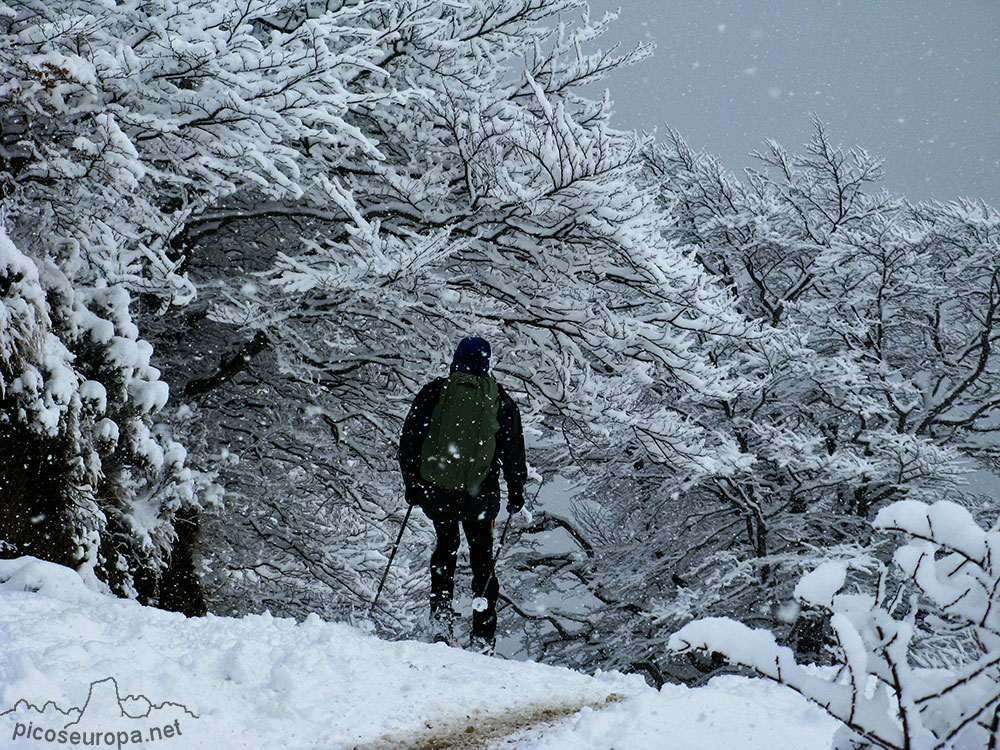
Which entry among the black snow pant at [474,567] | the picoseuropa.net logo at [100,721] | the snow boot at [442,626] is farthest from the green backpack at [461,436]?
the picoseuropa.net logo at [100,721]

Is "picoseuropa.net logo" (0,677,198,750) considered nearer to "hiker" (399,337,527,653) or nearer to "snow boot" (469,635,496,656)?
"hiker" (399,337,527,653)

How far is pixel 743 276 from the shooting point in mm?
11633

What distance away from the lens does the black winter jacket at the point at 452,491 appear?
4.47m

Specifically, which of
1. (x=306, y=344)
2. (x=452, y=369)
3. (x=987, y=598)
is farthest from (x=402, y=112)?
(x=987, y=598)

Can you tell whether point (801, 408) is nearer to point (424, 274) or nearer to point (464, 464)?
point (424, 274)

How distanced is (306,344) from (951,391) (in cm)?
845

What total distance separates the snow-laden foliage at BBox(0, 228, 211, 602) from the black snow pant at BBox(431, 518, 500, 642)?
1672mm

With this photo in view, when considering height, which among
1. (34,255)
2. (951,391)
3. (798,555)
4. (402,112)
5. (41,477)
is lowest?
(41,477)

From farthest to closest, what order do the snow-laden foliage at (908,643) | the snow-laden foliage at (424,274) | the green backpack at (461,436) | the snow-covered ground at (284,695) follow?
the snow-laden foliage at (424,274) < the green backpack at (461,436) < the snow-covered ground at (284,695) < the snow-laden foliage at (908,643)

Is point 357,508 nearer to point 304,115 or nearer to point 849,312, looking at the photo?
point 304,115

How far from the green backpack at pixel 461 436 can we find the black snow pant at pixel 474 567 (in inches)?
14.1

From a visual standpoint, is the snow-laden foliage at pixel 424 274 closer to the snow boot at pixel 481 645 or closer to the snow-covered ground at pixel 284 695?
the snow boot at pixel 481 645

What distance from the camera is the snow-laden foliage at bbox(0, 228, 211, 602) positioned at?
12.5 ft

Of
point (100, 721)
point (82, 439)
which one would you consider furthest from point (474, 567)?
point (100, 721)
